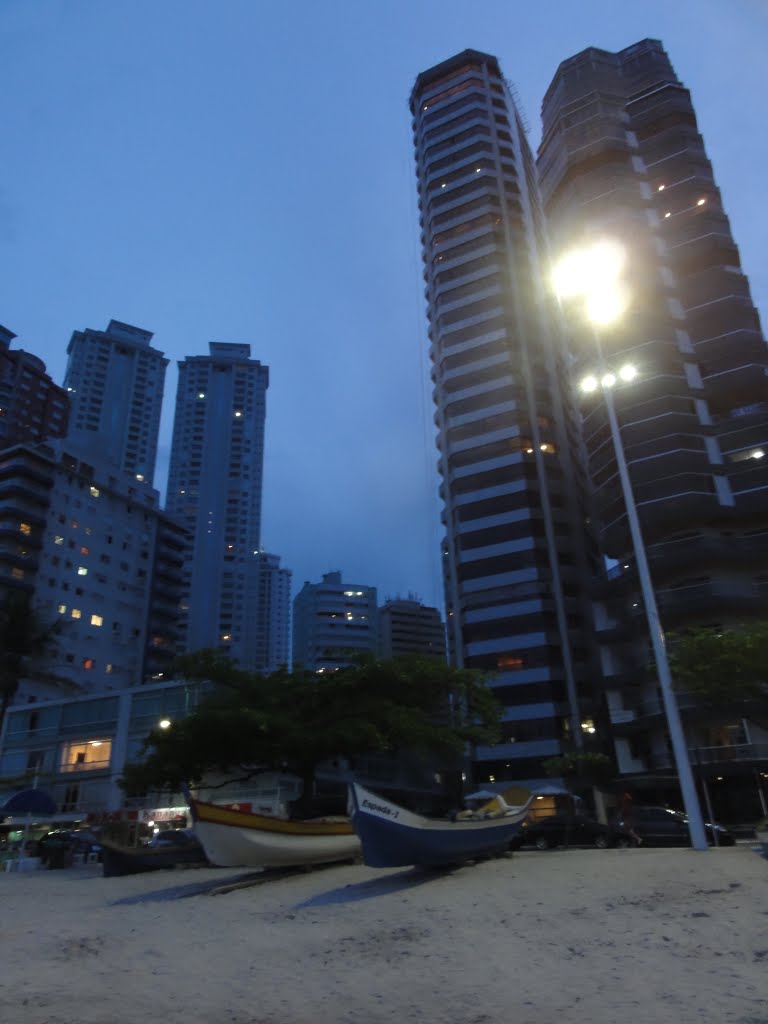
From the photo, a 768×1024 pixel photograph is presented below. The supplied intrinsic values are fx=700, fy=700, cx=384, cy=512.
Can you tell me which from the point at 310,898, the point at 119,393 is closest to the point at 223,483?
the point at 119,393

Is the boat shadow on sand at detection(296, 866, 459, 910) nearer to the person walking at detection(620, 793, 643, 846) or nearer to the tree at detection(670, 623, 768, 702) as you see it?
the person walking at detection(620, 793, 643, 846)

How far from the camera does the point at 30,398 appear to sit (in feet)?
462

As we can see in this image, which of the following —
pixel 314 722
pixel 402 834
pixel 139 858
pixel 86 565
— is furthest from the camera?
pixel 86 565

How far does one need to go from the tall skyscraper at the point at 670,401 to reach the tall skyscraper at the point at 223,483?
99.6 metres

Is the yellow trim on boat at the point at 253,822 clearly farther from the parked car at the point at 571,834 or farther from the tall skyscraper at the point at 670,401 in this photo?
the tall skyscraper at the point at 670,401

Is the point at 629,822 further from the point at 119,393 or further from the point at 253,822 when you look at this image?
the point at 119,393

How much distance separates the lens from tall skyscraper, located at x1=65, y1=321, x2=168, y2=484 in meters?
165

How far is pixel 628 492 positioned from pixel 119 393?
166422 mm

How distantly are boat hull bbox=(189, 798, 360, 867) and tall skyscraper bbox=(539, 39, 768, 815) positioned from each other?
27452 mm

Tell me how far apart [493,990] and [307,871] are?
15.2 meters

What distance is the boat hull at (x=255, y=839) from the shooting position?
1941 centimetres

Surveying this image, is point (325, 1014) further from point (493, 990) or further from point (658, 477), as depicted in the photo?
point (658, 477)

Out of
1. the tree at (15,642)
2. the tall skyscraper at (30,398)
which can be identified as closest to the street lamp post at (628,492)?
the tree at (15,642)

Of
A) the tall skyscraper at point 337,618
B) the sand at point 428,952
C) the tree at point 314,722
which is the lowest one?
the sand at point 428,952
